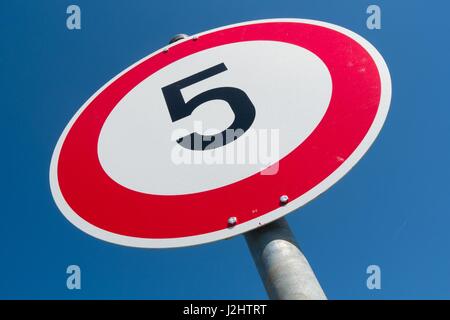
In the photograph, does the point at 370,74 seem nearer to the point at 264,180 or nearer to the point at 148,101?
the point at 264,180

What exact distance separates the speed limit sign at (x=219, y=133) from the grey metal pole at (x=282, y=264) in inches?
1.3

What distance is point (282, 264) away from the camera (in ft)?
3.01

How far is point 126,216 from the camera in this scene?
1.16 metres

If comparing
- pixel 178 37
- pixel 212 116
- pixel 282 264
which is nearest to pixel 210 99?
pixel 212 116

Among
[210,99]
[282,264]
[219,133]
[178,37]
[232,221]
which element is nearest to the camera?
[282,264]

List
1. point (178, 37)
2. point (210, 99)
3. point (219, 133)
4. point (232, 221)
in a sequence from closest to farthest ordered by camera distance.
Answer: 1. point (232, 221)
2. point (219, 133)
3. point (210, 99)
4. point (178, 37)

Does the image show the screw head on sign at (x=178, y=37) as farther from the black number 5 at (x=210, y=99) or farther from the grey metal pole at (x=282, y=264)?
the grey metal pole at (x=282, y=264)

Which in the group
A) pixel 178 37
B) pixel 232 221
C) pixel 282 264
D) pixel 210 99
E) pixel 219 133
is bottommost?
pixel 282 264

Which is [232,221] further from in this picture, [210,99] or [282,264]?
[210,99]

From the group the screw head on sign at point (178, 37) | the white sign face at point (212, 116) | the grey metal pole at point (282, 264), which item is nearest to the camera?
the grey metal pole at point (282, 264)

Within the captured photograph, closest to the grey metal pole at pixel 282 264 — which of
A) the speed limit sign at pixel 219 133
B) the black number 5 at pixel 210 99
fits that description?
the speed limit sign at pixel 219 133

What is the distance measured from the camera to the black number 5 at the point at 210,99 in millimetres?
1280

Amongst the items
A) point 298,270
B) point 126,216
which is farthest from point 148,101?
point 298,270

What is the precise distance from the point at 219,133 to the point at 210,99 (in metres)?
0.15
